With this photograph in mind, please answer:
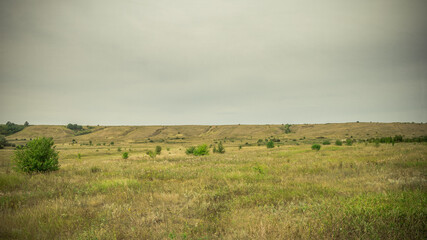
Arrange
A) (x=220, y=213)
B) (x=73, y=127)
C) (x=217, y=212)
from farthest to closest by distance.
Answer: (x=73, y=127)
(x=217, y=212)
(x=220, y=213)

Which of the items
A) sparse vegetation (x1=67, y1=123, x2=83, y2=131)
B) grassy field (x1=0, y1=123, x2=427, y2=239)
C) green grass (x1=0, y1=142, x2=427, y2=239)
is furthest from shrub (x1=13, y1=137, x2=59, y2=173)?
sparse vegetation (x1=67, y1=123, x2=83, y2=131)

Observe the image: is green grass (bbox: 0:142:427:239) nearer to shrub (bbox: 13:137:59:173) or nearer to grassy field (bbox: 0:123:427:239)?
grassy field (bbox: 0:123:427:239)

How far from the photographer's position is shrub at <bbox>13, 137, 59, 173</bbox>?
11383 millimetres

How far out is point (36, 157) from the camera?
1164 cm

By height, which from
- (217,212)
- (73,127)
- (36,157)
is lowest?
(217,212)

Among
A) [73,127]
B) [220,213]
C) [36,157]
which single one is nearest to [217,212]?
[220,213]

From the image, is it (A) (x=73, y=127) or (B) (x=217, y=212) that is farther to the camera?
(A) (x=73, y=127)

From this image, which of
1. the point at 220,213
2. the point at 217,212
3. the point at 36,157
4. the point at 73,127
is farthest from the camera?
the point at 73,127

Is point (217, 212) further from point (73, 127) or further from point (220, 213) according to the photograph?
point (73, 127)

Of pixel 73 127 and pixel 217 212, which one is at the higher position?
pixel 73 127

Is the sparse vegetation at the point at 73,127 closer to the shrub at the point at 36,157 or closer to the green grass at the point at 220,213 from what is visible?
the shrub at the point at 36,157

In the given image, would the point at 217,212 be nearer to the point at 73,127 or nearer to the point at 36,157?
the point at 36,157

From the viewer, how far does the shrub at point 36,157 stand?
1138 centimetres

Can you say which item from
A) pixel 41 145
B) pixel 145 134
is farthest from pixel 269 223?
pixel 145 134
